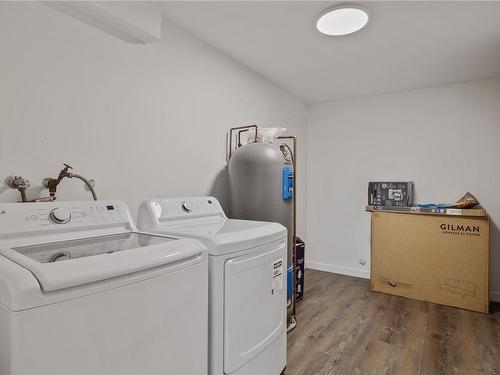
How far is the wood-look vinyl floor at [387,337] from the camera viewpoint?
74.9 inches

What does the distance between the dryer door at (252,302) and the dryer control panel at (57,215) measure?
25.8 inches

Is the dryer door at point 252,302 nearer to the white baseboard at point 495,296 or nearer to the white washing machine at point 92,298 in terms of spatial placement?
the white washing machine at point 92,298

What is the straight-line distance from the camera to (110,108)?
69.0 inches

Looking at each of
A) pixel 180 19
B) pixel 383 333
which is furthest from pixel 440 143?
pixel 180 19

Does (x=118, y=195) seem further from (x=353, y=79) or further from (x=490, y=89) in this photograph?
(x=490, y=89)

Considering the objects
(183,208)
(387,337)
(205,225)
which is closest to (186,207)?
(183,208)

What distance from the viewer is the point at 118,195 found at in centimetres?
Answer: 180

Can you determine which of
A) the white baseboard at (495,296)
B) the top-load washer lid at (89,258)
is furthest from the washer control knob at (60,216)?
the white baseboard at (495,296)

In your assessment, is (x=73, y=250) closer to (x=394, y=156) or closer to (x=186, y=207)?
(x=186, y=207)

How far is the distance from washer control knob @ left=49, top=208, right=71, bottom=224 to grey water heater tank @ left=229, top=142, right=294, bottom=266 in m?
1.26

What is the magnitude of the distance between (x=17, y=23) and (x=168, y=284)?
4.68 ft

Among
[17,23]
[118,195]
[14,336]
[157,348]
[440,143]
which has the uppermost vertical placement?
[17,23]

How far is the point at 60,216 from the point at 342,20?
210 cm

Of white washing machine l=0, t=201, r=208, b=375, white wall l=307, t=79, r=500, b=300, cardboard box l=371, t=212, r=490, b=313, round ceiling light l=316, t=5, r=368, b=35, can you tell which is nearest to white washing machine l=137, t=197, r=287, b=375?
white washing machine l=0, t=201, r=208, b=375
